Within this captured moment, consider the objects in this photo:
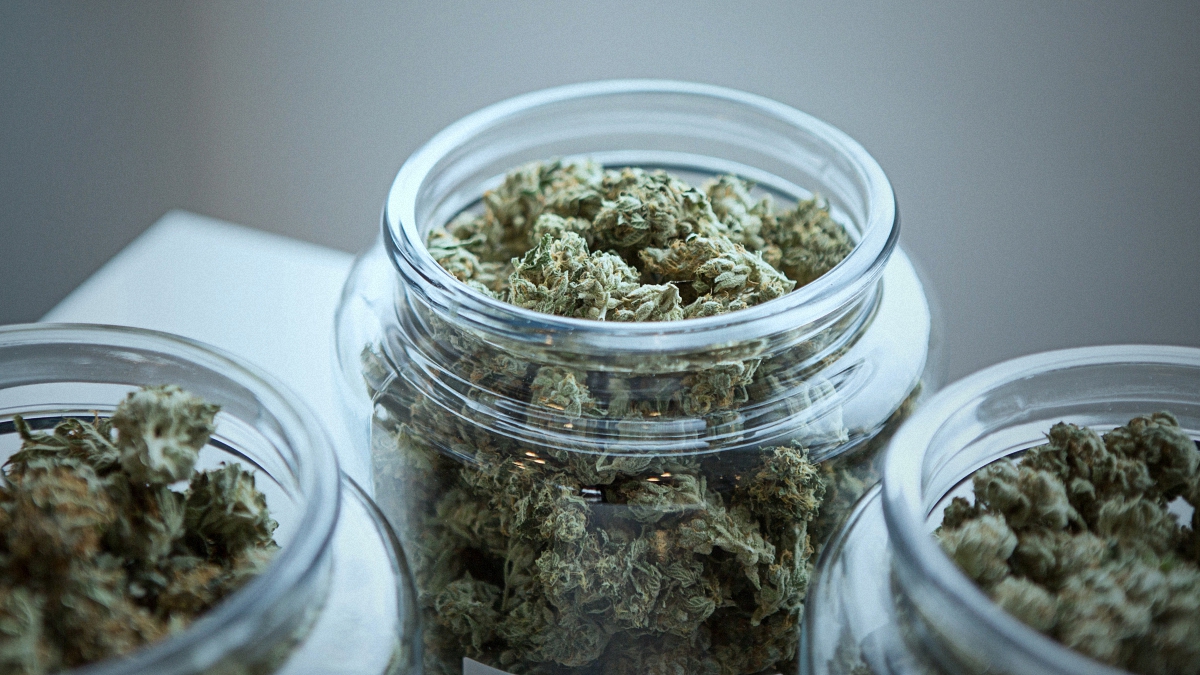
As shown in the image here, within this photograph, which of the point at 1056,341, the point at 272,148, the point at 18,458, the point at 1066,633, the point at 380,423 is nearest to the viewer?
the point at 1066,633

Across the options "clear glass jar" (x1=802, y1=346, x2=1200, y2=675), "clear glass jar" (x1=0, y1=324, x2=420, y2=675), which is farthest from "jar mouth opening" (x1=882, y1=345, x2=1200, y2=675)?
"clear glass jar" (x1=0, y1=324, x2=420, y2=675)

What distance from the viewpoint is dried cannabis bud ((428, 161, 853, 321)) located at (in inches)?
21.7

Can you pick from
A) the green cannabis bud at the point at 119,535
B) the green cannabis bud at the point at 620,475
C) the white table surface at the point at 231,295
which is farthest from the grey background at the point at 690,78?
the green cannabis bud at the point at 119,535

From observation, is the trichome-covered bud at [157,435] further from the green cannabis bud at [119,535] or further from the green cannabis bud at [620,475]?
the green cannabis bud at [620,475]

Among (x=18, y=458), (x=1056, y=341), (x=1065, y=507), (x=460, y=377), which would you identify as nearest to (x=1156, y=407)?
(x=1065, y=507)

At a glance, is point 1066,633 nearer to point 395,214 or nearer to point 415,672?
point 415,672

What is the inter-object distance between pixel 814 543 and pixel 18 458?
420 millimetres

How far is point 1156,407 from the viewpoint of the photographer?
0.54 metres

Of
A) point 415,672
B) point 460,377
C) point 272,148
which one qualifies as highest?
point 460,377

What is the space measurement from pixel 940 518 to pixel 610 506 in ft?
0.59

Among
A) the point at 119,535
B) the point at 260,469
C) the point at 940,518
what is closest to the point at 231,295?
the point at 260,469

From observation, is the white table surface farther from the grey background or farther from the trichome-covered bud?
the trichome-covered bud

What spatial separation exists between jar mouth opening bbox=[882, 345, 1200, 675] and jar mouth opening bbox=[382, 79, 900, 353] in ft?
0.28

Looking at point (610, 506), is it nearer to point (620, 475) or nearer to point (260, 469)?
point (620, 475)
